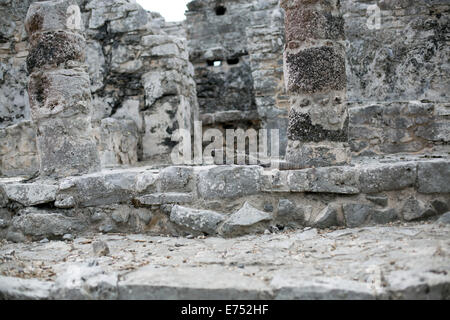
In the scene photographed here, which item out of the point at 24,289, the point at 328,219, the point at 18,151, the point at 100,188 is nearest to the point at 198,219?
the point at 100,188

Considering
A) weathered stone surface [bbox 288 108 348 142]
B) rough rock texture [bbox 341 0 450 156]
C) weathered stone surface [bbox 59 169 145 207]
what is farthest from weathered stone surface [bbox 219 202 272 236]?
rough rock texture [bbox 341 0 450 156]

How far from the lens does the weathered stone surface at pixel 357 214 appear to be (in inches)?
128

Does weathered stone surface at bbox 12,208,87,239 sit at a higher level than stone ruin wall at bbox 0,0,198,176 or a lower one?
lower

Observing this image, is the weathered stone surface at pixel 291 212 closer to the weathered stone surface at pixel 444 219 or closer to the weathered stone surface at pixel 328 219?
the weathered stone surface at pixel 328 219

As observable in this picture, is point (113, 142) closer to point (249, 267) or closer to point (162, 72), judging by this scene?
point (162, 72)

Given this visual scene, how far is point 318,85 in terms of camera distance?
11.5 ft

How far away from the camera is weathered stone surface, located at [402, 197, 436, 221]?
320 centimetres

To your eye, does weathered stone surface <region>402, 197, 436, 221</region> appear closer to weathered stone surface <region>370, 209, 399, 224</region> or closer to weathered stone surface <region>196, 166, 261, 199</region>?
weathered stone surface <region>370, 209, 399, 224</region>

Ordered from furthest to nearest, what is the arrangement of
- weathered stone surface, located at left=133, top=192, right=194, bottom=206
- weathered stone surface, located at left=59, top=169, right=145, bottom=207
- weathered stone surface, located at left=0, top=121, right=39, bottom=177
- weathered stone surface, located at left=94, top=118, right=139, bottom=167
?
1. weathered stone surface, located at left=0, top=121, right=39, bottom=177
2. weathered stone surface, located at left=94, top=118, right=139, bottom=167
3. weathered stone surface, located at left=59, top=169, right=145, bottom=207
4. weathered stone surface, located at left=133, top=192, right=194, bottom=206

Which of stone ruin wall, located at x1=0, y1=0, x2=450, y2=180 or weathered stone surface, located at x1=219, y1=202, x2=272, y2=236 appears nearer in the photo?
weathered stone surface, located at x1=219, y1=202, x2=272, y2=236

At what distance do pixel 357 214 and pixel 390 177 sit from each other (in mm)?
381

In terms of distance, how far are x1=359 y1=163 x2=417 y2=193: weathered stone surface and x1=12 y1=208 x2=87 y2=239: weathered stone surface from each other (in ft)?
8.12

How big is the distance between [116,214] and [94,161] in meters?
0.69
